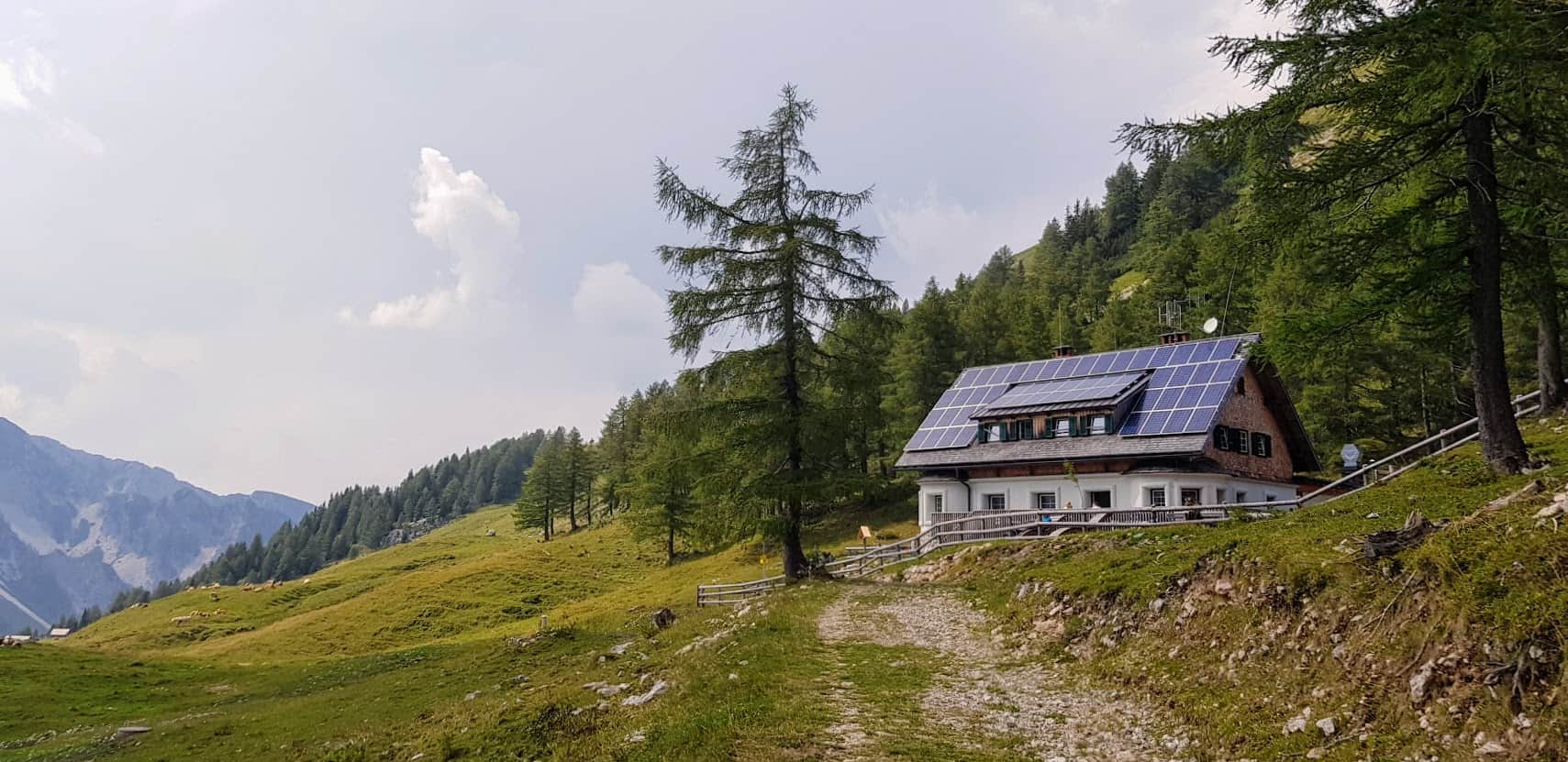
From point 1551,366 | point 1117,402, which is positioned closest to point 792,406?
point 1117,402

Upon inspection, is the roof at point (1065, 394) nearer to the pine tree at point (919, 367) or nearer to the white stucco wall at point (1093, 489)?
the white stucco wall at point (1093, 489)

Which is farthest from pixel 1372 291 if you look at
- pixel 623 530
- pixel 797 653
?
pixel 623 530

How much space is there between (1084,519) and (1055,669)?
56.6ft

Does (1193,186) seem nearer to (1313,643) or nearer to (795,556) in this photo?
(795,556)

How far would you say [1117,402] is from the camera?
3719cm

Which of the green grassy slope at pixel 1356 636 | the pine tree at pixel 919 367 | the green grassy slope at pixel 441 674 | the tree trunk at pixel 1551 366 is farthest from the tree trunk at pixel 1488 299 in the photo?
the pine tree at pixel 919 367

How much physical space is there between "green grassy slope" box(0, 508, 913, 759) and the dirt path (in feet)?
2.93

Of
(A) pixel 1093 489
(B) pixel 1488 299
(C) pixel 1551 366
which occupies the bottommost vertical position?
(A) pixel 1093 489

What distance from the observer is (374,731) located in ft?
58.1

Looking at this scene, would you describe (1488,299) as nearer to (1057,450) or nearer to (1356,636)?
(1356,636)

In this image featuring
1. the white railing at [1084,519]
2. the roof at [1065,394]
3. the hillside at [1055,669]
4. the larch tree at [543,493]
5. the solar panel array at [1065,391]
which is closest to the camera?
the hillside at [1055,669]

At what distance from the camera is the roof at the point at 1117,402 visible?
118 feet

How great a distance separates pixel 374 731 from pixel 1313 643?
708 inches

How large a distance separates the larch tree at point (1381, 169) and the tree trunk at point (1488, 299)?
0.03 m
